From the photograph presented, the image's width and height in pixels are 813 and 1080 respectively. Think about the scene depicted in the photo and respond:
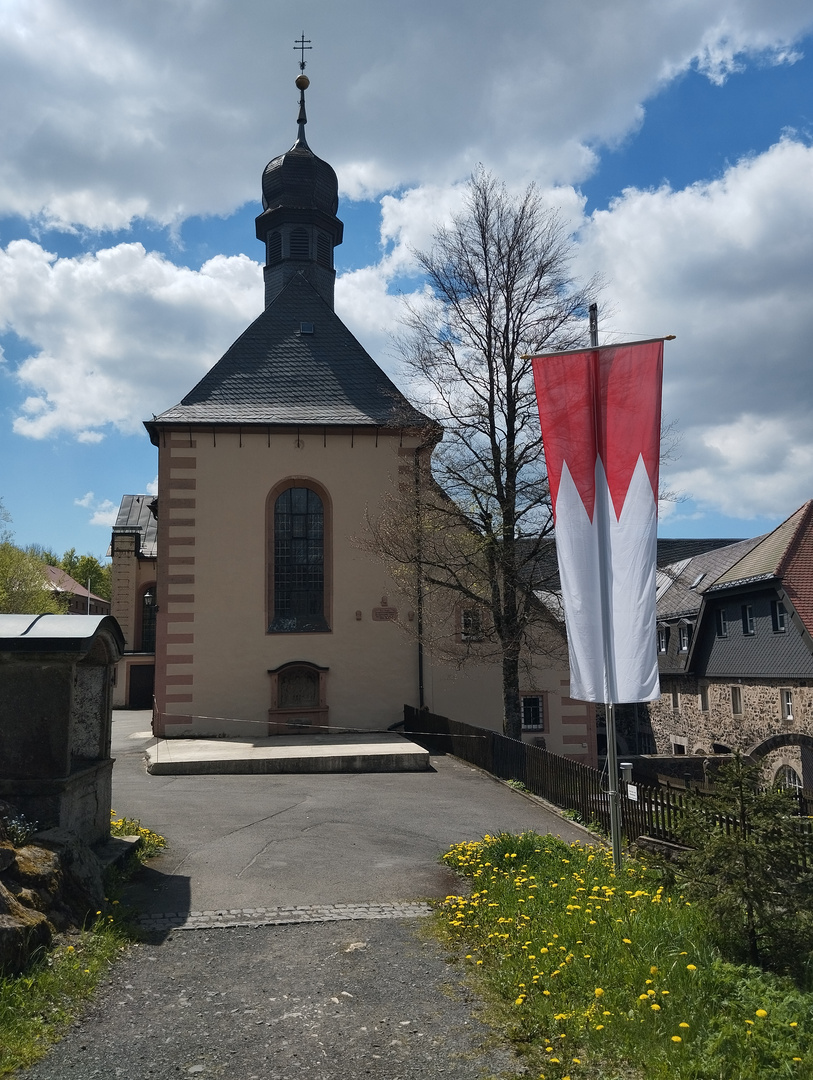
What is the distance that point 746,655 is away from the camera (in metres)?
29.0

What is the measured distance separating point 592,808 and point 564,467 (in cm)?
512

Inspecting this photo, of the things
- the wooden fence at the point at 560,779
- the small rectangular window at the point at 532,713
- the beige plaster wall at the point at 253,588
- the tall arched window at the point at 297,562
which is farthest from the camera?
the small rectangular window at the point at 532,713

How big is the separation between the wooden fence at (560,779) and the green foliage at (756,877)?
0.16 meters

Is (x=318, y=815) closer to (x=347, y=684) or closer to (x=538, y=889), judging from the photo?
(x=538, y=889)

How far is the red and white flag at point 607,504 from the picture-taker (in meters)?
7.35

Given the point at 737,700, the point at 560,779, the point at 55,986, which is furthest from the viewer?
the point at 737,700

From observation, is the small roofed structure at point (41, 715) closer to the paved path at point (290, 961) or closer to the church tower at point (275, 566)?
the paved path at point (290, 961)

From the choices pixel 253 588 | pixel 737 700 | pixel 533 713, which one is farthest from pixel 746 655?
pixel 253 588

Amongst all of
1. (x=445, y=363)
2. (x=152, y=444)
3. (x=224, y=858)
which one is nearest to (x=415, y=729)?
(x=445, y=363)

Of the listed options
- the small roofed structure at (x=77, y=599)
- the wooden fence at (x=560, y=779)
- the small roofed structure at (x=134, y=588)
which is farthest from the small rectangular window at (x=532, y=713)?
the small roofed structure at (x=77, y=599)

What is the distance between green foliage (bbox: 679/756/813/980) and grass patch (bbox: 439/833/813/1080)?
23 cm

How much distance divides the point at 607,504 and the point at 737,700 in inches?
976

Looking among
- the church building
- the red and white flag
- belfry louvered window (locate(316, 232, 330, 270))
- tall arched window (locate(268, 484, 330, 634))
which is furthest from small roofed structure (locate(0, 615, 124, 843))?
belfry louvered window (locate(316, 232, 330, 270))

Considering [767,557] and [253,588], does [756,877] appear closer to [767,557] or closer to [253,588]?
[253,588]
